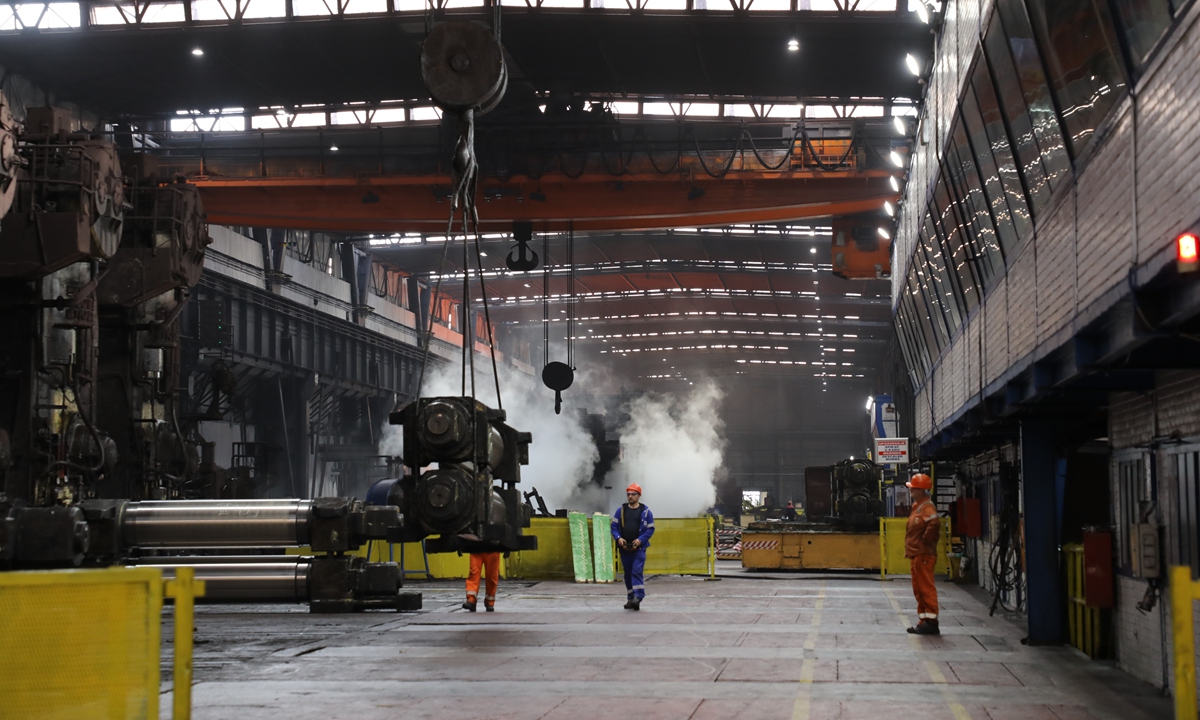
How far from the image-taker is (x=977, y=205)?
483 inches

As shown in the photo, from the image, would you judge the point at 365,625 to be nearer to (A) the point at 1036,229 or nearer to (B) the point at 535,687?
(B) the point at 535,687

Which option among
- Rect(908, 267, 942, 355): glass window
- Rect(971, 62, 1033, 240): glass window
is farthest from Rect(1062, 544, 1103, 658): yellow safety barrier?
Rect(908, 267, 942, 355): glass window

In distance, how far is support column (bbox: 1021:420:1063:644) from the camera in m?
11.3

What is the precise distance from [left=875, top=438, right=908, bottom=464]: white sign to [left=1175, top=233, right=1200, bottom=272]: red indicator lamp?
19042 millimetres

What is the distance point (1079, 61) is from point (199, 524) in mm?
9955

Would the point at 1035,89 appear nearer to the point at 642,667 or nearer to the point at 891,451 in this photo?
the point at 642,667

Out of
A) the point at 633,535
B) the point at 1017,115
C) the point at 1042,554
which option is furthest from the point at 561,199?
the point at 1017,115

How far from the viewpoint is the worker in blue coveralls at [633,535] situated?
14.9m

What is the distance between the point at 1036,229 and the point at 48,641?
812 cm

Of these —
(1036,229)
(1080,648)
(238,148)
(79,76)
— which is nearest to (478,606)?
(1080,648)

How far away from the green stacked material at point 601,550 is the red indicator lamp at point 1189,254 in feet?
51.7

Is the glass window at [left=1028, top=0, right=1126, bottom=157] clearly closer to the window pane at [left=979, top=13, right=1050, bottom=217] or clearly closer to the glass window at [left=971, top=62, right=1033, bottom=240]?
the window pane at [left=979, top=13, right=1050, bottom=217]

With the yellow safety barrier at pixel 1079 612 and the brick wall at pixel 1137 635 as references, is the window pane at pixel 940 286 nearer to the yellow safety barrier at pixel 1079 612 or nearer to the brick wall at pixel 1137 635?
the yellow safety barrier at pixel 1079 612

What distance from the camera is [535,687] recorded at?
841 cm
